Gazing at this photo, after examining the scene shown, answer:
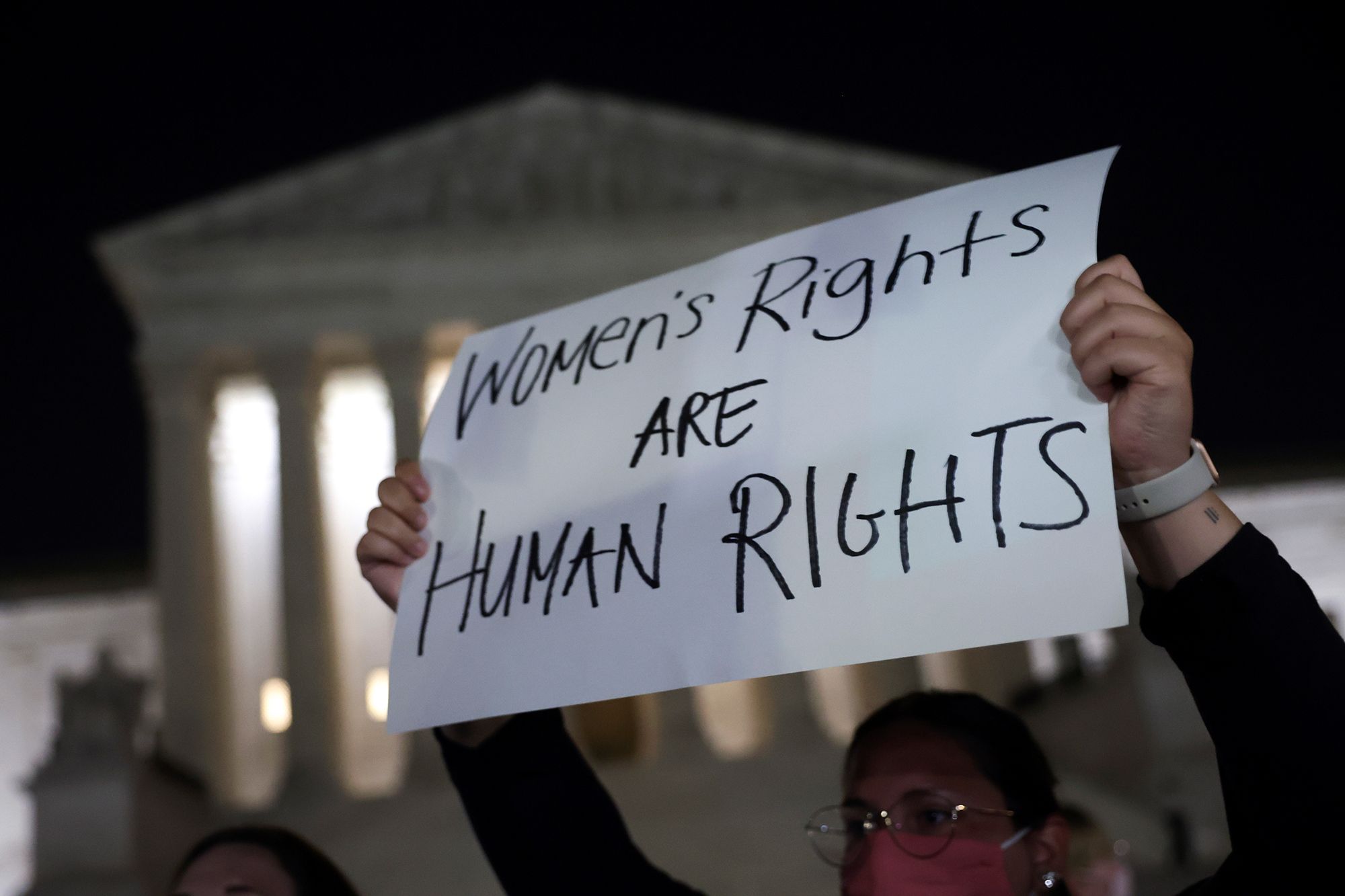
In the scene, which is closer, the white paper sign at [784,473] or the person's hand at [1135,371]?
the person's hand at [1135,371]

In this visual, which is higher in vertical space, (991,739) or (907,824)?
(991,739)

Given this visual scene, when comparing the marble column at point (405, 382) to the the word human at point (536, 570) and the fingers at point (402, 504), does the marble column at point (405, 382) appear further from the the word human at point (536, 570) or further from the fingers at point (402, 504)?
the the word human at point (536, 570)

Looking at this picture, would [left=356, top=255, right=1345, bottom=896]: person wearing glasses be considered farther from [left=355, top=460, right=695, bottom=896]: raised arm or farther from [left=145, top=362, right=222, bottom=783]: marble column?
[left=145, top=362, right=222, bottom=783]: marble column

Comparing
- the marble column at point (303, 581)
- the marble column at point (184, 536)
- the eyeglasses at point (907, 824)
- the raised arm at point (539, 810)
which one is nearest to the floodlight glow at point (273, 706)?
the marble column at point (184, 536)

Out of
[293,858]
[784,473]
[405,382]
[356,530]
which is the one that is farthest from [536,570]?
[356,530]

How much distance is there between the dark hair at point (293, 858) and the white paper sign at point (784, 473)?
2.54 feet

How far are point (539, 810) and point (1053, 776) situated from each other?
1.43 meters

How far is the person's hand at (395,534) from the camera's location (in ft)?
12.6

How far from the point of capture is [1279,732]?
2.55m

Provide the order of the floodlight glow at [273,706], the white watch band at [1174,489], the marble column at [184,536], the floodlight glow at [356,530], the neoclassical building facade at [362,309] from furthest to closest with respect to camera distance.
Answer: the floodlight glow at [273,706], the floodlight glow at [356,530], the neoclassical building facade at [362,309], the marble column at [184,536], the white watch band at [1174,489]

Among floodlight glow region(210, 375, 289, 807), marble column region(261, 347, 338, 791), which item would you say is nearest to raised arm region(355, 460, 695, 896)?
marble column region(261, 347, 338, 791)

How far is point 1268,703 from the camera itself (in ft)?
8.39

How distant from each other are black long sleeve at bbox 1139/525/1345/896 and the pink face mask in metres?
0.83

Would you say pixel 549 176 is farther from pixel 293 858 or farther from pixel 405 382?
pixel 293 858
